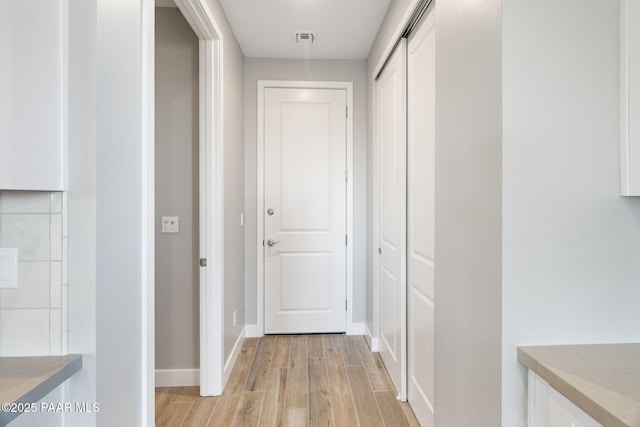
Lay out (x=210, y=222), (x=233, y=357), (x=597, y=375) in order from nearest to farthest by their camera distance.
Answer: (x=597, y=375)
(x=210, y=222)
(x=233, y=357)

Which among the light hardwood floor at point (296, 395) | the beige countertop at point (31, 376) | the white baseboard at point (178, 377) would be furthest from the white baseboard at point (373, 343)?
the beige countertop at point (31, 376)

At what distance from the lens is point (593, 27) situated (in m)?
0.89

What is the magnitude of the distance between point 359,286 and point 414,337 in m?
1.22

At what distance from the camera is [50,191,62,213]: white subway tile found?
843 millimetres

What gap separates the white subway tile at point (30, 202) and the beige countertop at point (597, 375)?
132 cm

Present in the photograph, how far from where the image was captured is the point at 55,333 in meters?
0.84

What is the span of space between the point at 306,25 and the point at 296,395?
2.62 m

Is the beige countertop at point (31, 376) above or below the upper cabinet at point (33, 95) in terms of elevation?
below

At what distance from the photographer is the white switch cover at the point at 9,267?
834 mm

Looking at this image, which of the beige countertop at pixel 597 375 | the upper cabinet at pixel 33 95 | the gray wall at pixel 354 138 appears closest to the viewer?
the beige countertop at pixel 597 375

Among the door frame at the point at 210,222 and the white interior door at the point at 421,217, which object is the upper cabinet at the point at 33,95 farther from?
the white interior door at the point at 421,217

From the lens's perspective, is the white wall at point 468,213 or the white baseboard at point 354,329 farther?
the white baseboard at point 354,329

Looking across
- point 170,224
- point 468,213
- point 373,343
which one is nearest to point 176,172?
point 170,224

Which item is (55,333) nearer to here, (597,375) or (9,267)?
(9,267)
